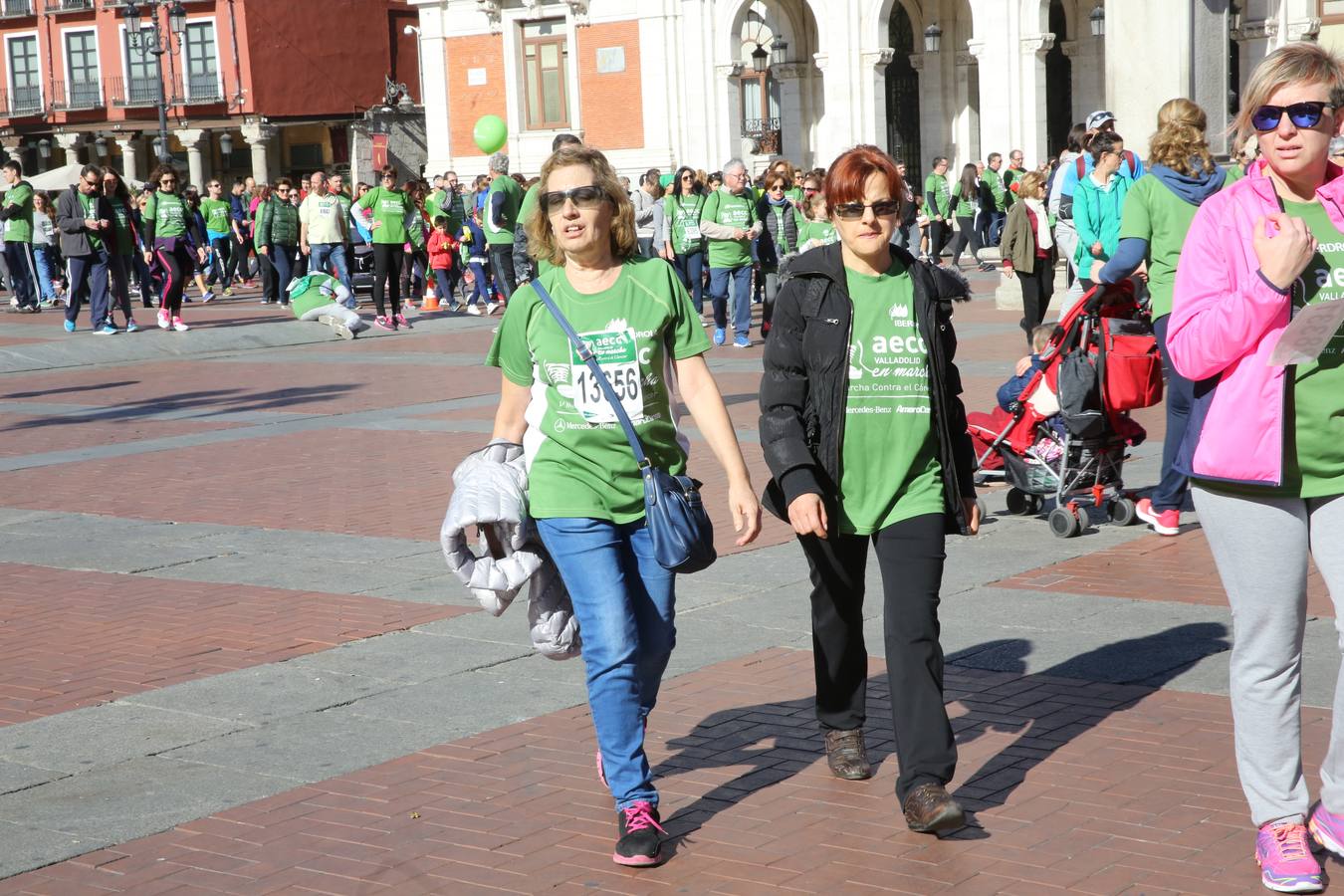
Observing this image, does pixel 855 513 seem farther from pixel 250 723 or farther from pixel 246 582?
pixel 246 582

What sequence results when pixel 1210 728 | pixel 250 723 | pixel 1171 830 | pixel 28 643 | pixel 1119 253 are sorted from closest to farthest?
pixel 1171 830 < pixel 1210 728 < pixel 250 723 < pixel 28 643 < pixel 1119 253

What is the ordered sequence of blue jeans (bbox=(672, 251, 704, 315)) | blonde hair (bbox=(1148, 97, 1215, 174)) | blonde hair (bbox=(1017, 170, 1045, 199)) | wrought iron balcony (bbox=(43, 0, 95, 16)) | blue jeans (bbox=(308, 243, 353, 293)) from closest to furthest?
blonde hair (bbox=(1148, 97, 1215, 174))
blonde hair (bbox=(1017, 170, 1045, 199))
blue jeans (bbox=(672, 251, 704, 315))
blue jeans (bbox=(308, 243, 353, 293))
wrought iron balcony (bbox=(43, 0, 95, 16))

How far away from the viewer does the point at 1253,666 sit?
12.1 feet

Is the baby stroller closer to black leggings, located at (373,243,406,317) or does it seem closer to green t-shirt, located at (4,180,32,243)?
black leggings, located at (373,243,406,317)

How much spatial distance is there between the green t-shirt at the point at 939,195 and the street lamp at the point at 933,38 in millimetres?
12183

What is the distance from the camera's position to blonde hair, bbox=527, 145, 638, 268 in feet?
13.9

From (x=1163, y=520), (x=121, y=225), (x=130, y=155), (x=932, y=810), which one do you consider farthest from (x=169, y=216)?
(x=130, y=155)

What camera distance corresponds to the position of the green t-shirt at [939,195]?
27.1 meters

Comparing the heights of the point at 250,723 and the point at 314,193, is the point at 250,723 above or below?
below

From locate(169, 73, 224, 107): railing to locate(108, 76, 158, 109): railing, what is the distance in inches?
40.3

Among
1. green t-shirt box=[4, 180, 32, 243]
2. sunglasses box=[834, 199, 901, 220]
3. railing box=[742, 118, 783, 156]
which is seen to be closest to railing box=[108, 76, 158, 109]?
railing box=[742, 118, 783, 156]

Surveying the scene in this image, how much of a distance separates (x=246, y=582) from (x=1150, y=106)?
8.89m

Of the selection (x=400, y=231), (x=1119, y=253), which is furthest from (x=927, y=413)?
(x=400, y=231)

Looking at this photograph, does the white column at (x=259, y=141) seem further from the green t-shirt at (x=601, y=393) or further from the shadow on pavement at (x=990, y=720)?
the green t-shirt at (x=601, y=393)
